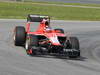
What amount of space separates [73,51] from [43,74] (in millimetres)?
3700

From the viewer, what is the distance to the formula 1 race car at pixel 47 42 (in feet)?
52.7

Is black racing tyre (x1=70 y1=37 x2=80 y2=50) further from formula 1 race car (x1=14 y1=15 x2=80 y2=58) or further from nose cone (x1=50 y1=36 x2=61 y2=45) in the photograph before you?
nose cone (x1=50 y1=36 x2=61 y2=45)

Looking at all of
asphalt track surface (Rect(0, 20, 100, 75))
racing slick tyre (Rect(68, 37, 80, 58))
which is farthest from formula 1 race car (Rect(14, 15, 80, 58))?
asphalt track surface (Rect(0, 20, 100, 75))

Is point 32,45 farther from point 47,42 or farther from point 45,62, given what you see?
point 45,62

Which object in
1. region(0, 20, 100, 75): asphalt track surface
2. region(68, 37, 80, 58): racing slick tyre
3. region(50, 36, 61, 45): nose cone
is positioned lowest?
region(0, 20, 100, 75): asphalt track surface

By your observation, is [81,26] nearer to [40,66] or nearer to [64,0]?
[40,66]

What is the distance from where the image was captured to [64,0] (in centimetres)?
6094

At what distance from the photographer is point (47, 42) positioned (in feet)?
55.7

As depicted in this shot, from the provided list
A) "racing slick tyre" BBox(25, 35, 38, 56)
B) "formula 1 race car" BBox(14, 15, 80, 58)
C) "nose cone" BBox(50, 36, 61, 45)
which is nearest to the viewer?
"racing slick tyre" BBox(25, 35, 38, 56)

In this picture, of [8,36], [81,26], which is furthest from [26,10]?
[8,36]

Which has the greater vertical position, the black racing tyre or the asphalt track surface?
the black racing tyre

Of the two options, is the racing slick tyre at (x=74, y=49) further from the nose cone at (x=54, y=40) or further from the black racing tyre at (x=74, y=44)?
the nose cone at (x=54, y=40)

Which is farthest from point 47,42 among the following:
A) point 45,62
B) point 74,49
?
point 45,62

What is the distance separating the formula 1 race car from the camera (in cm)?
1606
